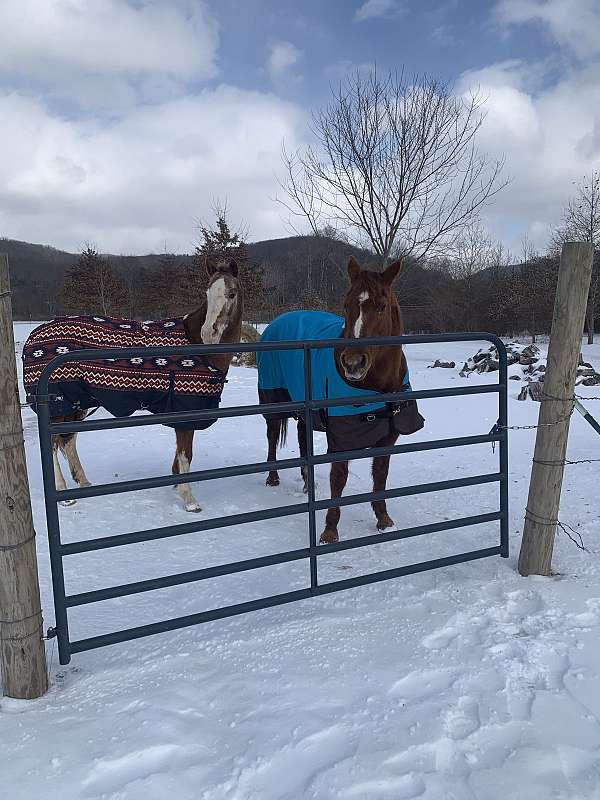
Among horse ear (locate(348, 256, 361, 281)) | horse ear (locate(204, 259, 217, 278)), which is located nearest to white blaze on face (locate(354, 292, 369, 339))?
horse ear (locate(348, 256, 361, 281))

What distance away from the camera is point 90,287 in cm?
3372

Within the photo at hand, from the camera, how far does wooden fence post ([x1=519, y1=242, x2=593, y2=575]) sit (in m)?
2.68

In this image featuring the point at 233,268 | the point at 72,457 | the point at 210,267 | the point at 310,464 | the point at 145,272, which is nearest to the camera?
the point at 310,464

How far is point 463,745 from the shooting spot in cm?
169

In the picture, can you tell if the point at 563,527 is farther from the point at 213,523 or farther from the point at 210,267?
the point at 210,267

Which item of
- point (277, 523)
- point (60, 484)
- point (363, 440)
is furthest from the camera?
point (60, 484)

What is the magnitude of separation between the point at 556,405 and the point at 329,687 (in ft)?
5.77

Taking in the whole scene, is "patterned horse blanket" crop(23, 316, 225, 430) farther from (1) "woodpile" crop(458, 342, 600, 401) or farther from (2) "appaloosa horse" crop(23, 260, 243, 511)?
(1) "woodpile" crop(458, 342, 600, 401)

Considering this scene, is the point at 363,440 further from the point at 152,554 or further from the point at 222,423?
the point at 222,423

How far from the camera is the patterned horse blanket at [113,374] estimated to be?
4.02 metres

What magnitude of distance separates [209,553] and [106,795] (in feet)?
6.01

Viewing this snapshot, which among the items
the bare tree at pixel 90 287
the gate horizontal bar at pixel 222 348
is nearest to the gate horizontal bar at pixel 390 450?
the gate horizontal bar at pixel 222 348

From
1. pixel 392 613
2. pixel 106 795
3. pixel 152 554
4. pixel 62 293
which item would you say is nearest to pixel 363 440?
pixel 392 613

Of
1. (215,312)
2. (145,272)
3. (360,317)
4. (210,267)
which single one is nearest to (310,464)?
(360,317)
